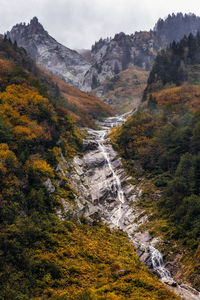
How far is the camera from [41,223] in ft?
70.2

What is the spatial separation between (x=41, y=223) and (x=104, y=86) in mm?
157460

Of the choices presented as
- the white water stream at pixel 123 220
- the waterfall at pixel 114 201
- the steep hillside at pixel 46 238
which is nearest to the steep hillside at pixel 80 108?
the white water stream at pixel 123 220

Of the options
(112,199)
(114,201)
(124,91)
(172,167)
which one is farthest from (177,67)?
(114,201)

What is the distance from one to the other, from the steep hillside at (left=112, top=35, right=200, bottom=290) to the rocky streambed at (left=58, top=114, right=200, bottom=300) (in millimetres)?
1619

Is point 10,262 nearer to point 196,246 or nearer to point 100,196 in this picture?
point 196,246

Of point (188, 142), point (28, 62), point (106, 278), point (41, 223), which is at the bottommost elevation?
point (106, 278)

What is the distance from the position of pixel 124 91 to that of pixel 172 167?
115642mm

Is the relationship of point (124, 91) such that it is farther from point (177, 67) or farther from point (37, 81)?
point (37, 81)

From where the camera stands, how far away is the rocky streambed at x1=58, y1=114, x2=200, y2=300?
26367 millimetres

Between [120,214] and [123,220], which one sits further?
[120,214]

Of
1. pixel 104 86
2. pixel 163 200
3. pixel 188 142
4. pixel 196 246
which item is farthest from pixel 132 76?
pixel 196 246

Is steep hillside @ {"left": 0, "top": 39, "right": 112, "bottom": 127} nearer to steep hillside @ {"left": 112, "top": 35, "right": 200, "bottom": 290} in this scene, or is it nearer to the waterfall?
the waterfall

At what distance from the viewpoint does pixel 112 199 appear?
135 feet

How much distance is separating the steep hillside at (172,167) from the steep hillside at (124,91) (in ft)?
217
